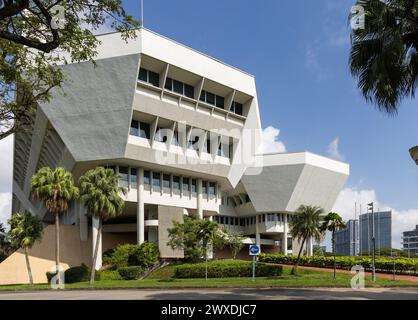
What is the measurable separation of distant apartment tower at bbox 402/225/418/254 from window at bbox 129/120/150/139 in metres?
161

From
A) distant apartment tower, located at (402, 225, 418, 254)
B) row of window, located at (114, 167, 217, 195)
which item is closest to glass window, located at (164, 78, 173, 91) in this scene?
row of window, located at (114, 167, 217, 195)

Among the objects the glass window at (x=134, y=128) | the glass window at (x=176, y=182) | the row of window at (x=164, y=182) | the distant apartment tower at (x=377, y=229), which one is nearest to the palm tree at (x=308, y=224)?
the row of window at (x=164, y=182)

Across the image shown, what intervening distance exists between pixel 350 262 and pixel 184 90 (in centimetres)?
2649

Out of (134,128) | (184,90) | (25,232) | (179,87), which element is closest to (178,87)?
(179,87)

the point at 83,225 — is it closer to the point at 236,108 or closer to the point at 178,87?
the point at 178,87

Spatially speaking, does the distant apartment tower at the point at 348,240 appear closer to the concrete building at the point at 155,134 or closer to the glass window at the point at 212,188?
the concrete building at the point at 155,134

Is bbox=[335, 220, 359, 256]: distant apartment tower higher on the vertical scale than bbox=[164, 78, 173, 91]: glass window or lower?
lower

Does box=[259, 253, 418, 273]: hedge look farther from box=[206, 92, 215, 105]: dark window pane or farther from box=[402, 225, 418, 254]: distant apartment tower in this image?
box=[402, 225, 418, 254]: distant apartment tower

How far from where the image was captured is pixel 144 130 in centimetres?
4981

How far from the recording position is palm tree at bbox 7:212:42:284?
1831 inches

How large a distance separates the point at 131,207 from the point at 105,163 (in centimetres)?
788

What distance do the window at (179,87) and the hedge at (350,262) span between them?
80.3 ft

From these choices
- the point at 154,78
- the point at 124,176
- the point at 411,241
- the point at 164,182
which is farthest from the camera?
the point at 411,241

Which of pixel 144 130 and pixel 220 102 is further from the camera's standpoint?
pixel 220 102
